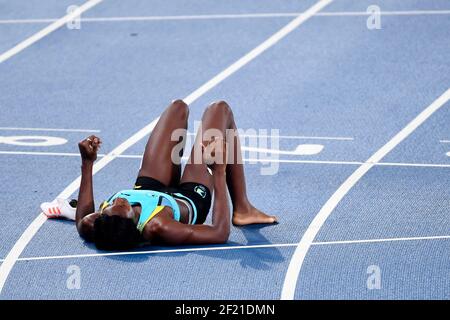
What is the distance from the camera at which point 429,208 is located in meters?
6.84

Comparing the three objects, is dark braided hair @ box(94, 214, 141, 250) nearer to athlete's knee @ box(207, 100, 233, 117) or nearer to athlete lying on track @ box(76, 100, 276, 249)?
athlete lying on track @ box(76, 100, 276, 249)

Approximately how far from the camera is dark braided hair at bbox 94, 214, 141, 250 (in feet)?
19.7

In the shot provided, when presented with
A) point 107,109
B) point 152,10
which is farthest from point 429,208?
point 152,10

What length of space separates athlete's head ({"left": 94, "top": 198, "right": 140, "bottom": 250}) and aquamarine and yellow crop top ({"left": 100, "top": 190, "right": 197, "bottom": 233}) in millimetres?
77

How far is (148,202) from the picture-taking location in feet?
20.3

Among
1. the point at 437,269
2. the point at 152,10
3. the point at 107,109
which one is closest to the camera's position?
the point at 437,269

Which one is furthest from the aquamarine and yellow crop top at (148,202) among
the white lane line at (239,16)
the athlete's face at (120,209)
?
the white lane line at (239,16)

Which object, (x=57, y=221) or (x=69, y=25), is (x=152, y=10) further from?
(x=57, y=221)

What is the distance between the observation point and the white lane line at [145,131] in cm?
631

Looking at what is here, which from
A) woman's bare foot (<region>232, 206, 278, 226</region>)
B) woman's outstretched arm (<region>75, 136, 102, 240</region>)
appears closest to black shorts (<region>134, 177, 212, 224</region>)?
woman's bare foot (<region>232, 206, 278, 226</region>)

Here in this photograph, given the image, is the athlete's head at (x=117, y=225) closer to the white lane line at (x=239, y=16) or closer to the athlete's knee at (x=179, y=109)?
the athlete's knee at (x=179, y=109)

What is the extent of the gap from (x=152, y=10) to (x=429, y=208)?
5134 millimetres

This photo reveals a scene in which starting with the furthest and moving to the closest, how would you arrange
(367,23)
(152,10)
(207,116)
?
1. (152,10)
2. (367,23)
3. (207,116)
